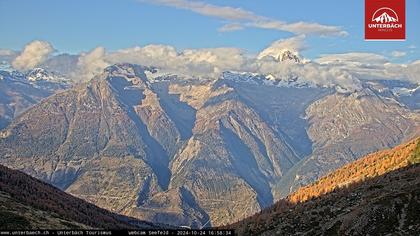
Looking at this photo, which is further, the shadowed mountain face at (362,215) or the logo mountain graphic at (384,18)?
the logo mountain graphic at (384,18)

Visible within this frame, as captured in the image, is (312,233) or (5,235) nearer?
(5,235)

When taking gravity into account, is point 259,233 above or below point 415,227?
below

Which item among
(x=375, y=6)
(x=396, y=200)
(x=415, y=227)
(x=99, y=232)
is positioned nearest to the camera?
(x=99, y=232)

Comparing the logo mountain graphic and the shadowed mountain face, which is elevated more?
the logo mountain graphic

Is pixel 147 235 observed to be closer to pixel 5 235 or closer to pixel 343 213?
pixel 5 235

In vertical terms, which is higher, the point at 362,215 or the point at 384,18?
the point at 384,18

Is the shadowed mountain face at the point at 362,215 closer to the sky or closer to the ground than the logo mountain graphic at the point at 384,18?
closer to the ground

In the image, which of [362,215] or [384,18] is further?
[384,18]

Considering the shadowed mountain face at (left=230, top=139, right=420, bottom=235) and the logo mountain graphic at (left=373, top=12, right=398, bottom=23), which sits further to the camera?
the logo mountain graphic at (left=373, top=12, right=398, bottom=23)

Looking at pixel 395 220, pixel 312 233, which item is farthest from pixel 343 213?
pixel 395 220

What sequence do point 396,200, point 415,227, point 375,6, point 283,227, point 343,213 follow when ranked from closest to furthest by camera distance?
1. point 415,227
2. point 396,200
3. point 343,213
4. point 283,227
5. point 375,6

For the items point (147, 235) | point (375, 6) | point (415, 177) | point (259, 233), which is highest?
point (375, 6)
